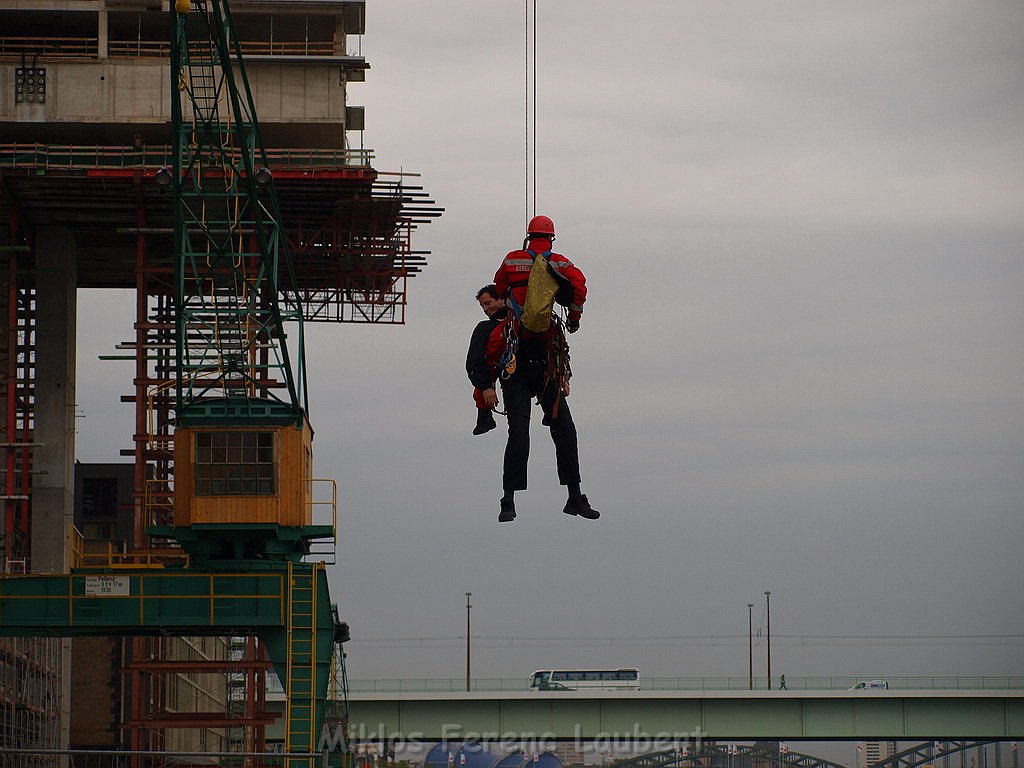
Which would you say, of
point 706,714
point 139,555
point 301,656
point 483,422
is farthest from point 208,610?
point 706,714

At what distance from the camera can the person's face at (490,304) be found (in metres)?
18.3

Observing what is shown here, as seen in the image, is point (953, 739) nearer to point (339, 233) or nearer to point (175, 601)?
point (339, 233)

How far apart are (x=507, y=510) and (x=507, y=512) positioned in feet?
0.08

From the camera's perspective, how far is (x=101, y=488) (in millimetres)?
100688

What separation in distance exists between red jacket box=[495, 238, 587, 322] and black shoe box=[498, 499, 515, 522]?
1972 millimetres

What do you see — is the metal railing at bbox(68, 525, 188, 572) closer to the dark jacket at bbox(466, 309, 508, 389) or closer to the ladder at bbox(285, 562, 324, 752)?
the ladder at bbox(285, 562, 324, 752)

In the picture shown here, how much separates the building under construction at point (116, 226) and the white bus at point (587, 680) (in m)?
18.5

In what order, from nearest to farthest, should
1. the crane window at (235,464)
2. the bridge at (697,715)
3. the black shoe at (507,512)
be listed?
the black shoe at (507,512)
the crane window at (235,464)
the bridge at (697,715)

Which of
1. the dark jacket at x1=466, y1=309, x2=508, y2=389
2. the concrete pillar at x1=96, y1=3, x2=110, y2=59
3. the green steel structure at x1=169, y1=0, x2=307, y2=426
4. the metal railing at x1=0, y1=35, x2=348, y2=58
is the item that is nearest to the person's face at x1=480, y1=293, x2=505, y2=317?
the dark jacket at x1=466, y1=309, x2=508, y2=389

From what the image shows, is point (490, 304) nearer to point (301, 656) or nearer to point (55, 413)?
point (301, 656)

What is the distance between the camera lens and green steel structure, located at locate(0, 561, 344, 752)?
156ft

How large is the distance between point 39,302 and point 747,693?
33.5m

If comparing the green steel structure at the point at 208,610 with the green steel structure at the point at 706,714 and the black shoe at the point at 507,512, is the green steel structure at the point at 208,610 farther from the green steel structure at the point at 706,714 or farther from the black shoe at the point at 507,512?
the black shoe at the point at 507,512

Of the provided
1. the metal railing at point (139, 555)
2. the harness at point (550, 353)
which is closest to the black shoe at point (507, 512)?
the harness at point (550, 353)
